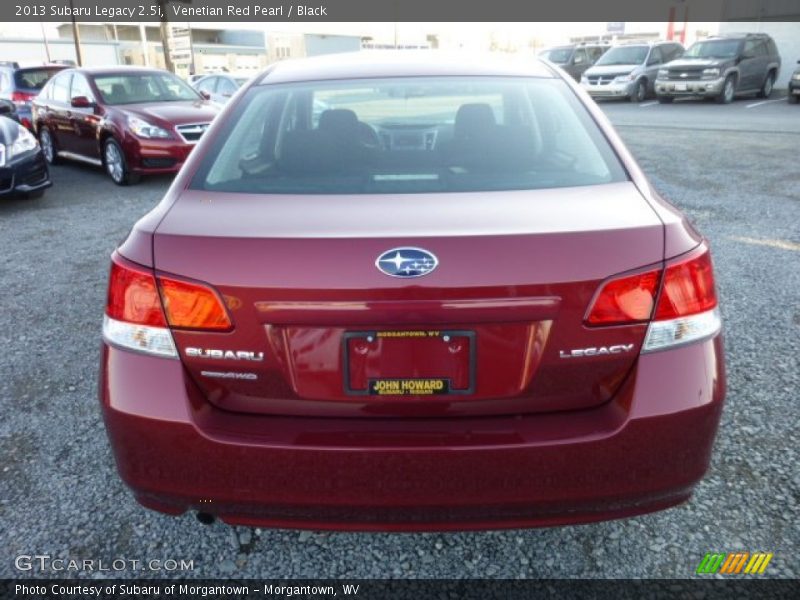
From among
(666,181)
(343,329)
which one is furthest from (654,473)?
(666,181)

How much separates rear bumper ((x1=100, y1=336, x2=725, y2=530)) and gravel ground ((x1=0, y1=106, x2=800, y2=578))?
1.68 ft

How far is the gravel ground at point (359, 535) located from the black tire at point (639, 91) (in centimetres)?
1763

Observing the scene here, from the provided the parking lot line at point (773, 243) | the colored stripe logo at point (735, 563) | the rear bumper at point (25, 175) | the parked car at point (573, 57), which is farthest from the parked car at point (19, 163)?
the parked car at point (573, 57)

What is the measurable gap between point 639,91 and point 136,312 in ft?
72.7

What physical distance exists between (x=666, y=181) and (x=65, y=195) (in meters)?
7.65

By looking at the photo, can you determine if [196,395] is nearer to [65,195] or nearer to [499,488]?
[499,488]

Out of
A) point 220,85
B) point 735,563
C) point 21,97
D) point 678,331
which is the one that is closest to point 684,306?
point 678,331

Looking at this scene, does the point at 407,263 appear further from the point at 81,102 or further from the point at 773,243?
the point at 81,102

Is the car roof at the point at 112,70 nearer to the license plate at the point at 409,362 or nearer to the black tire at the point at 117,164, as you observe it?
the black tire at the point at 117,164

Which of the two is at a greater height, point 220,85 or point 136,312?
point 136,312

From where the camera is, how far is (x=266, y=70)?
2.99 m

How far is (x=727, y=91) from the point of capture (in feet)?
63.9

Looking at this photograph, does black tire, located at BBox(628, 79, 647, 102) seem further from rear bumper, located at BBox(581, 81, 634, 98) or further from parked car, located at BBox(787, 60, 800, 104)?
parked car, located at BBox(787, 60, 800, 104)

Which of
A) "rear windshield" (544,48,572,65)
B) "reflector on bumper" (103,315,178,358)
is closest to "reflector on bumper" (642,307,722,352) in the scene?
"reflector on bumper" (103,315,178,358)
